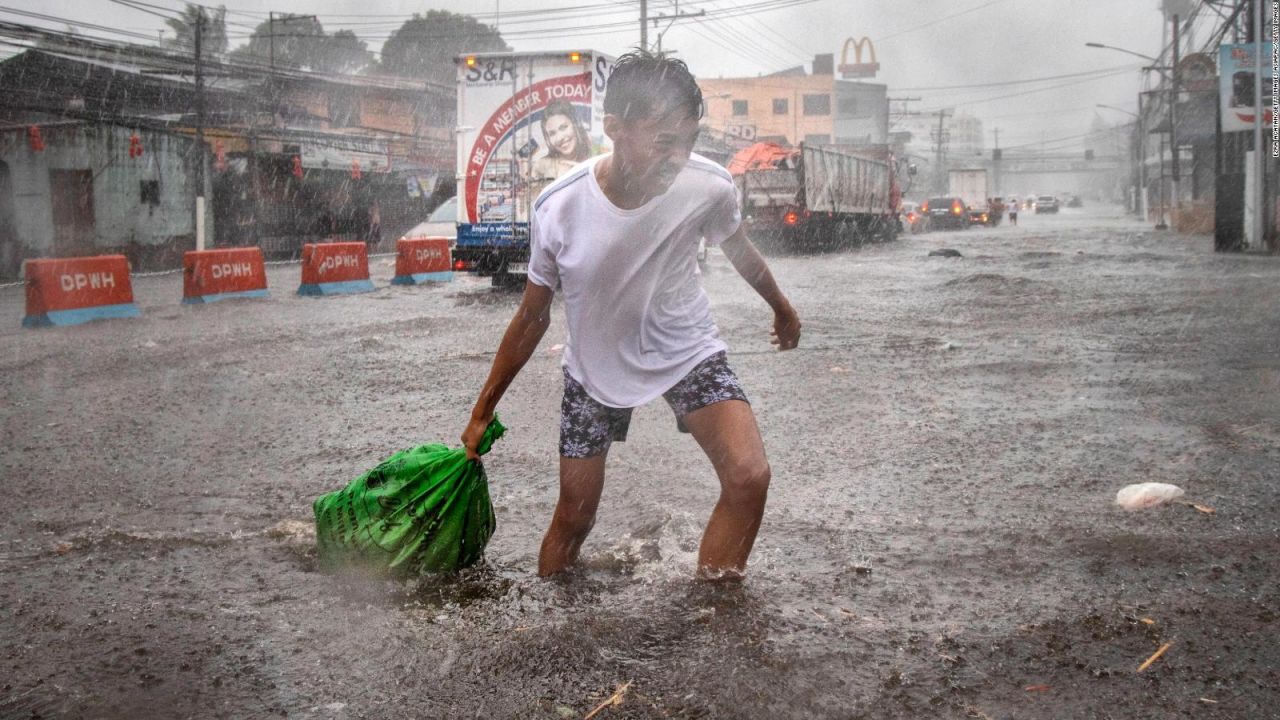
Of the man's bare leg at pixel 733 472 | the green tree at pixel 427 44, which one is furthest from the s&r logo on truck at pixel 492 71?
the green tree at pixel 427 44

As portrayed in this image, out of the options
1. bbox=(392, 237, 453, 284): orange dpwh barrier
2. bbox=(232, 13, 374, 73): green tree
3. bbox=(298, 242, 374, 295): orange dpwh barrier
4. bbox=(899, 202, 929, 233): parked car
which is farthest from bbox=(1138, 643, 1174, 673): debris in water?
bbox=(232, 13, 374, 73): green tree

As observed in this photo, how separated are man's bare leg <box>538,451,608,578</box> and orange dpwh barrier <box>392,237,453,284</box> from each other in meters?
15.2

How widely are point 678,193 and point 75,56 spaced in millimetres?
32585

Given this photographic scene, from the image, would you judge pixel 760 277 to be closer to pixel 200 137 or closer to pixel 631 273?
pixel 631 273

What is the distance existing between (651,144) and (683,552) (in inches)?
64.4

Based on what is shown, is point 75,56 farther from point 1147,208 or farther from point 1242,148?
point 1147,208

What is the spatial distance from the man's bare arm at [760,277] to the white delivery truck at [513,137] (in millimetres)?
12285

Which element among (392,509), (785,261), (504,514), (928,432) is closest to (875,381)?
(928,432)

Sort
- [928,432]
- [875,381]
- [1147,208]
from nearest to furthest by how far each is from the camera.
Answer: [928,432] → [875,381] → [1147,208]

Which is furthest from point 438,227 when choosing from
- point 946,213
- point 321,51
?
point 321,51

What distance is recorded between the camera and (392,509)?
12.2 ft

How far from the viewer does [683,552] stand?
4.16 meters

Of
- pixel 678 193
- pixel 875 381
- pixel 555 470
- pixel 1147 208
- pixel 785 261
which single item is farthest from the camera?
pixel 1147 208

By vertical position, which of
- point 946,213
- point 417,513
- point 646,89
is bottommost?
point 417,513
